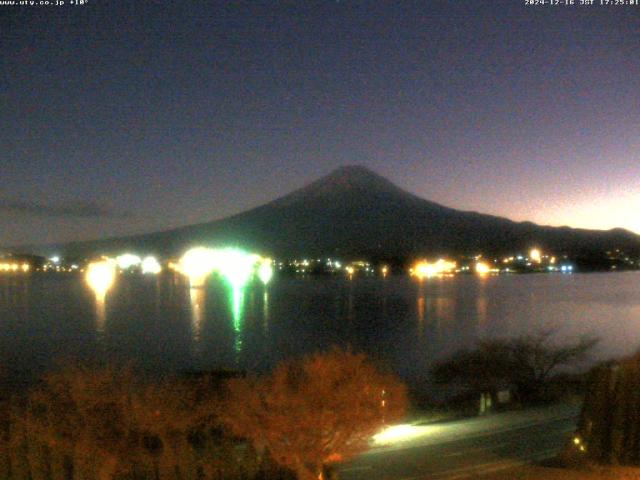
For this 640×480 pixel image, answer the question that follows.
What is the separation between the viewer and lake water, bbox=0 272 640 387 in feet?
101

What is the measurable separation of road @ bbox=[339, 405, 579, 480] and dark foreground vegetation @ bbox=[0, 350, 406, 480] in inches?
50.6

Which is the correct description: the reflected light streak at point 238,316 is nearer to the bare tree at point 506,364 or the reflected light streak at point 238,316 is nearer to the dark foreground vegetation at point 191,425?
the bare tree at point 506,364

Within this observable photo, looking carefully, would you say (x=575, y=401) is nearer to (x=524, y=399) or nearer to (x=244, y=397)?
(x=524, y=399)

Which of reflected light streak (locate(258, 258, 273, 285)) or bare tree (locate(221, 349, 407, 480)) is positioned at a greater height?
reflected light streak (locate(258, 258, 273, 285))

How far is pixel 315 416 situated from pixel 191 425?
9.03 ft

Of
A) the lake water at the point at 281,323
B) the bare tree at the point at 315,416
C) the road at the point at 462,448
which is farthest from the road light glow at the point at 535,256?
the bare tree at the point at 315,416

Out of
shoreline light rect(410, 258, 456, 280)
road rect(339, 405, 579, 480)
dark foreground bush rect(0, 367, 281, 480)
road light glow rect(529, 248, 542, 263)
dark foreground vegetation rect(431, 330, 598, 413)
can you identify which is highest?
road light glow rect(529, 248, 542, 263)

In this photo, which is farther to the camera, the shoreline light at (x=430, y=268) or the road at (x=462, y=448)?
the shoreline light at (x=430, y=268)

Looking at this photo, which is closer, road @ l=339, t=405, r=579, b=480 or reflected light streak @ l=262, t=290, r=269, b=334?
road @ l=339, t=405, r=579, b=480

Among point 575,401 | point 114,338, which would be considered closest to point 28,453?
point 575,401

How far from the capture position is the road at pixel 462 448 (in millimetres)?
8586

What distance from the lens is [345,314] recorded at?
49625 millimetres

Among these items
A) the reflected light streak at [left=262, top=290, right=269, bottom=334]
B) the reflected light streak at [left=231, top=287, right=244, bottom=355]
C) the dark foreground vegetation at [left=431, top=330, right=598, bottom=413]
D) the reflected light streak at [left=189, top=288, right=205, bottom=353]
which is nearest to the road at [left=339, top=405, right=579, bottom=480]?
the dark foreground vegetation at [left=431, top=330, right=598, bottom=413]

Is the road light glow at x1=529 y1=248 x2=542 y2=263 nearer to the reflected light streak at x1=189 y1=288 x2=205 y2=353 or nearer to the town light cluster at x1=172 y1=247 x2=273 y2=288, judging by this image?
the town light cluster at x1=172 y1=247 x2=273 y2=288
